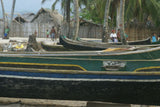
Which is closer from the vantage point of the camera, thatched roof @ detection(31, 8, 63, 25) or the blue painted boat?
the blue painted boat

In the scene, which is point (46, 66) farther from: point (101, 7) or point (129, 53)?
point (101, 7)

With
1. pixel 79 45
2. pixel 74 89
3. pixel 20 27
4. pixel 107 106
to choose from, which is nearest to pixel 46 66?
pixel 74 89

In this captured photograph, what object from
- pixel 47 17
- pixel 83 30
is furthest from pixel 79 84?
pixel 47 17

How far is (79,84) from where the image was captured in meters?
5.85

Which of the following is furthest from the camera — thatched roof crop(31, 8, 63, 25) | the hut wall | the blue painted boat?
thatched roof crop(31, 8, 63, 25)

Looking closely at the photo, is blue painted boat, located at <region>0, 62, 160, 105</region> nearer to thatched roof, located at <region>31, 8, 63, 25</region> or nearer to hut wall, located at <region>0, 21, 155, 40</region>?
hut wall, located at <region>0, 21, 155, 40</region>

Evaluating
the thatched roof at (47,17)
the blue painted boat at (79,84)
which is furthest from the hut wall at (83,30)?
the blue painted boat at (79,84)

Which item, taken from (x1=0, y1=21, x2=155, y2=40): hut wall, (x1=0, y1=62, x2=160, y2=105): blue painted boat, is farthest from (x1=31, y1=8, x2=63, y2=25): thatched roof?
(x1=0, y1=62, x2=160, y2=105): blue painted boat

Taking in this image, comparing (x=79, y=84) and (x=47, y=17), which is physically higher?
(x=47, y=17)

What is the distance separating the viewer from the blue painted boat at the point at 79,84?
5.68 m

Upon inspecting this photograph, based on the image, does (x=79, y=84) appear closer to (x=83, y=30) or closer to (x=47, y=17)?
(x=83, y=30)

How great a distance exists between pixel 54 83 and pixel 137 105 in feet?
7.71

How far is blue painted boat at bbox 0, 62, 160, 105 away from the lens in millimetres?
5676

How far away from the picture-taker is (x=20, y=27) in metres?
26.6
